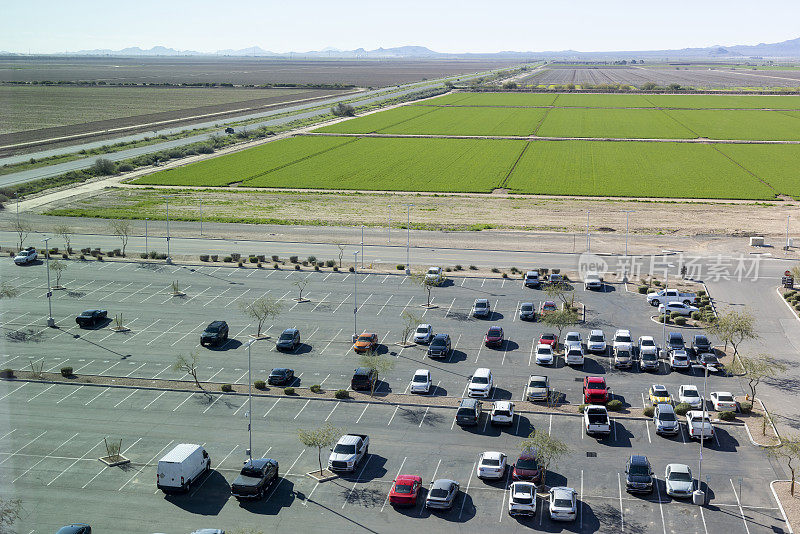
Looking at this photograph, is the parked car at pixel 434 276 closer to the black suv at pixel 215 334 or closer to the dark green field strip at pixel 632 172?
the black suv at pixel 215 334

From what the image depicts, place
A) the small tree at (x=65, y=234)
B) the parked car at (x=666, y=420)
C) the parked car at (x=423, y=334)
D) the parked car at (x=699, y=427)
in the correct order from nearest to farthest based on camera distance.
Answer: the parked car at (x=699, y=427)
the parked car at (x=666, y=420)
the parked car at (x=423, y=334)
the small tree at (x=65, y=234)

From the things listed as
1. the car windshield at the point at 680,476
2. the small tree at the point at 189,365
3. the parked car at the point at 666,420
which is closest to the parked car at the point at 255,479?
the small tree at the point at 189,365

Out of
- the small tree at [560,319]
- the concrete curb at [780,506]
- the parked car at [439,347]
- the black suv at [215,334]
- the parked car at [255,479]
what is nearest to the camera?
the concrete curb at [780,506]

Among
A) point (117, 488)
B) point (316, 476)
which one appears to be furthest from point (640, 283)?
point (117, 488)

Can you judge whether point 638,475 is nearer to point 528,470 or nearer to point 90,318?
point 528,470

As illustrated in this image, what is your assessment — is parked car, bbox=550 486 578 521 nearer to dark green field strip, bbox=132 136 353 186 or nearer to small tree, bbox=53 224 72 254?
small tree, bbox=53 224 72 254

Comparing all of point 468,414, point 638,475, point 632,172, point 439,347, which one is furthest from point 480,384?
point 632,172

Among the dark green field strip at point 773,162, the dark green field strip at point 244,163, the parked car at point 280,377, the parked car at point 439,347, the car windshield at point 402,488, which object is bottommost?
the dark green field strip at point 773,162
